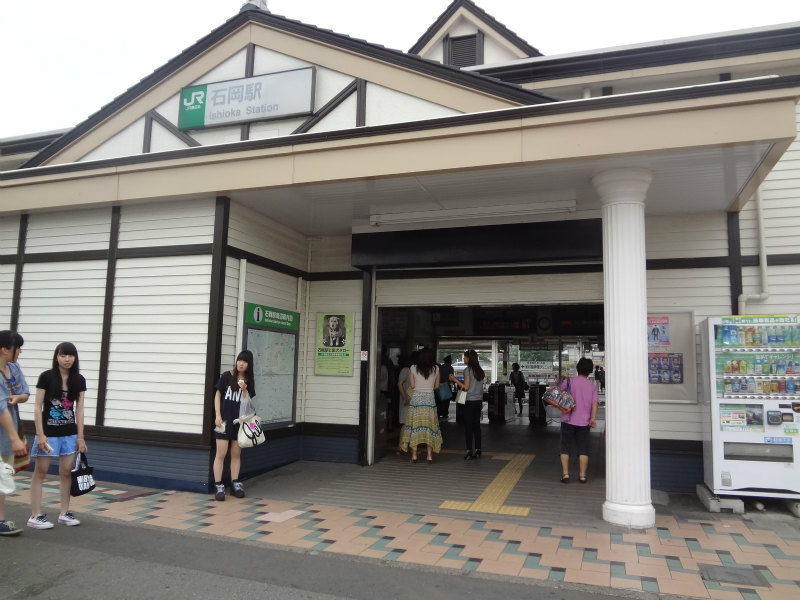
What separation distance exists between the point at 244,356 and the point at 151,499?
1819mm

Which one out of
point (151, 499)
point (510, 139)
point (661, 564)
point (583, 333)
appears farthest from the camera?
point (583, 333)

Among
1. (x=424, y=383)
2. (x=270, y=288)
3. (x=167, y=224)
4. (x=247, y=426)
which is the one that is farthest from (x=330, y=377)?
(x=167, y=224)

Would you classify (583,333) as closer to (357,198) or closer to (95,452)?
(357,198)

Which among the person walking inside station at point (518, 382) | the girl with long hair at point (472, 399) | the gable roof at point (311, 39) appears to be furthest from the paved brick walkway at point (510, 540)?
the person walking inside station at point (518, 382)

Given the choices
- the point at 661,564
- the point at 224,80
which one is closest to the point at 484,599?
the point at 661,564

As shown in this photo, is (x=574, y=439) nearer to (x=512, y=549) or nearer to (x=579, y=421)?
(x=579, y=421)

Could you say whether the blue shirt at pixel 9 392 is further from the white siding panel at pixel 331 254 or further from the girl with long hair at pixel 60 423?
the white siding panel at pixel 331 254

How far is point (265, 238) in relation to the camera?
7.52 meters

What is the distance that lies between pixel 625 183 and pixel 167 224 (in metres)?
5.28

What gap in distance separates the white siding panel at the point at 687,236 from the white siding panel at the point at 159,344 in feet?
17.5

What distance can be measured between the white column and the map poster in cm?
383

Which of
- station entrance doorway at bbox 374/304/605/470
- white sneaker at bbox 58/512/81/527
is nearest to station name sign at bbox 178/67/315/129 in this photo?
station entrance doorway at bbox 374/304/605/470

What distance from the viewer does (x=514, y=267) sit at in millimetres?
7449

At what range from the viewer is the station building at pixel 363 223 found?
5.40 metres
